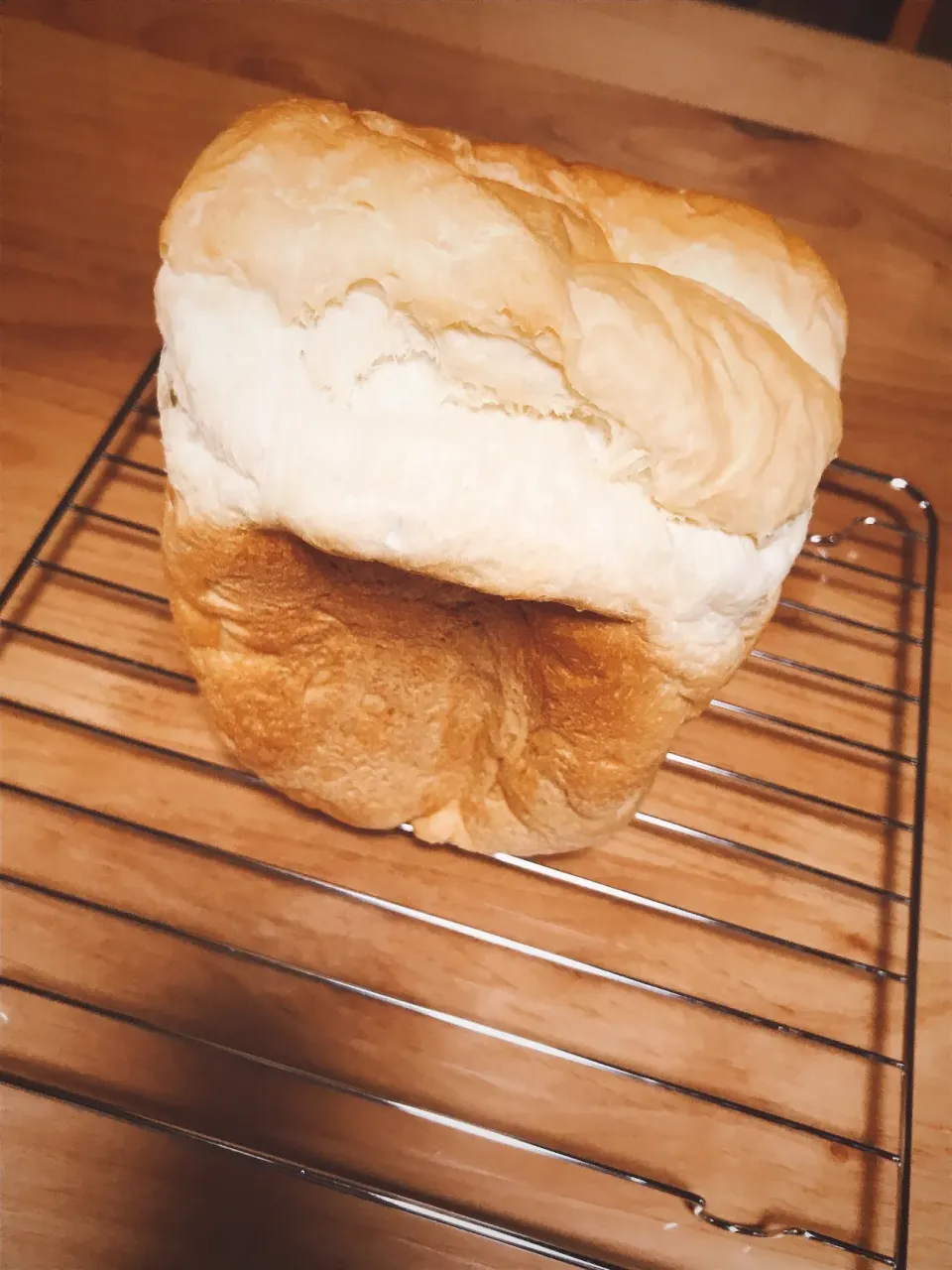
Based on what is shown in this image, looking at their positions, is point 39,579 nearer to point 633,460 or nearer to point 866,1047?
point 633,460

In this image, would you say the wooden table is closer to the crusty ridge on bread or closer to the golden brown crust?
the golden brown crust

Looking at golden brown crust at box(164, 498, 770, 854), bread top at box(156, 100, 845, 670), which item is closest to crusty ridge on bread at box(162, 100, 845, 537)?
bread top at box(156, 100, 845, 670)

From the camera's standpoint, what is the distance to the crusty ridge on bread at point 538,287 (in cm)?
53

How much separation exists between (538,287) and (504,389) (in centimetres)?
6

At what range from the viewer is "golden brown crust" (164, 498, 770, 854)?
2.16ft

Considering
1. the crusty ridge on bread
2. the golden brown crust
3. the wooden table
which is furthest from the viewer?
the wooden table

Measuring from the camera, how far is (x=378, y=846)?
2.96 ft

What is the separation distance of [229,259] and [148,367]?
22.4 inches

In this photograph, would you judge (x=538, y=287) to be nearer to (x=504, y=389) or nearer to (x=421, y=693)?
(x=504, y=389)

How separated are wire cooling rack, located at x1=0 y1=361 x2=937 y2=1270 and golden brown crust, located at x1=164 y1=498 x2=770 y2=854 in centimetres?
9

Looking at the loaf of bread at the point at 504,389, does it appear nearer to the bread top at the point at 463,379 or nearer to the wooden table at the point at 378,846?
the bread top at the point at 463,379

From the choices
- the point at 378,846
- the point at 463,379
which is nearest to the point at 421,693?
the point at 378,846

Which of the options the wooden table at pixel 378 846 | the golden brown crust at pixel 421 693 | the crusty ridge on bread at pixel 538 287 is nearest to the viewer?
the crusty ridge on bread at pixel 538 287

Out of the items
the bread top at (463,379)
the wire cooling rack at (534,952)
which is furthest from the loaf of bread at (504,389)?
the wire cooling rack at (534,952)
